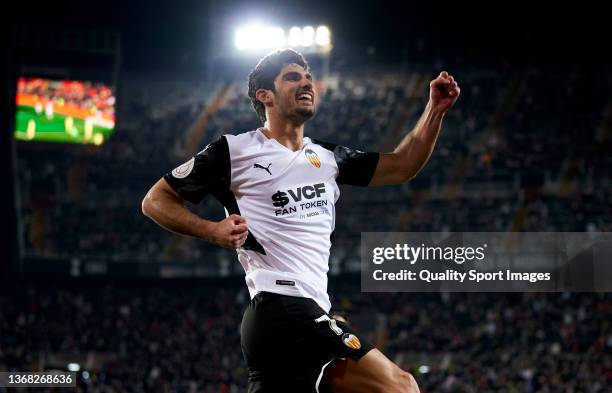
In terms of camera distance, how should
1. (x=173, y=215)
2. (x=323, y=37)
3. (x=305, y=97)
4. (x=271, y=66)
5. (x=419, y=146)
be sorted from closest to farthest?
(x=173, y=215)
(x=305, y=97)
(x=271, y=66)
(x=419, y=146)
(x=323, y=37)

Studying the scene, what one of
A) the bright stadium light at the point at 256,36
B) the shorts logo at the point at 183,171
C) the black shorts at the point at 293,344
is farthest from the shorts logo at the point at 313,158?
the bright stadium light at the point at 256,36

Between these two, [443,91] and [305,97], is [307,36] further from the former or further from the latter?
[305,97]

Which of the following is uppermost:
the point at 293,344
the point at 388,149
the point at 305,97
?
the point at 388,149

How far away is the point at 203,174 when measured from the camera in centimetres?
516

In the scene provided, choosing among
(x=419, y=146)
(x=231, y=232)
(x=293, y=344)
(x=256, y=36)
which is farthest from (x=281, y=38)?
(x=231, y=232)

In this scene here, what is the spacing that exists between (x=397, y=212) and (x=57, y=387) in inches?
582

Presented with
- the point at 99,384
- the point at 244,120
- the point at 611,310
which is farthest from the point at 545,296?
the point at 244,120

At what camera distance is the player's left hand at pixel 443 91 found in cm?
563

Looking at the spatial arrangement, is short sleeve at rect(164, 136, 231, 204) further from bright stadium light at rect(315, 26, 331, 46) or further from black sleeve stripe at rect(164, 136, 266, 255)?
bright stadium light at rect(315, 26, 331, 46)

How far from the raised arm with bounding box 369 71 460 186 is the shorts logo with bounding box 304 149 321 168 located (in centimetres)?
41

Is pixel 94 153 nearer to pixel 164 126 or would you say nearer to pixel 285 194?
pixel 164 126

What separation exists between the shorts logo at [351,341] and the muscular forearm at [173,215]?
95 centimetres

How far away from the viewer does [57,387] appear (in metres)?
24.5

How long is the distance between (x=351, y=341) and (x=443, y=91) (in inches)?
69.2
